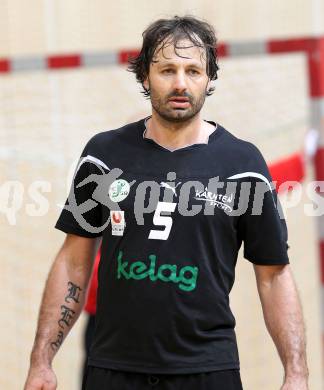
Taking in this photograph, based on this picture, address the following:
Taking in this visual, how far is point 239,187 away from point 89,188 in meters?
0.51

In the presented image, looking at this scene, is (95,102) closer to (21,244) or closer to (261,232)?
(21,244)

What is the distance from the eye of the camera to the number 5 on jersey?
9.82 ft

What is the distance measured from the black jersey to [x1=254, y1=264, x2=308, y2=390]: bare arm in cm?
7

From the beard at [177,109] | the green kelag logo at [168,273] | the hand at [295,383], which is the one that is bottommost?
the hand at [295,383]

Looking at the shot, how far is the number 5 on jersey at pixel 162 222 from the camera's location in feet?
9.82

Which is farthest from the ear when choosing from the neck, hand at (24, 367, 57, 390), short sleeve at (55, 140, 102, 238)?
Result: hand at (24, 367, 57, 390)

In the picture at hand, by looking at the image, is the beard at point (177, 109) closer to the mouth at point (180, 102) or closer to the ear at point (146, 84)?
the mouth at point (180, 102)

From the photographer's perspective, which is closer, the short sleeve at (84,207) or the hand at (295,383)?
the hand at (295,383)

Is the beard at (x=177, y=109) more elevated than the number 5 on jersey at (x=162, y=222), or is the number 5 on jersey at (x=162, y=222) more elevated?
the beard at (x=177, y=109)

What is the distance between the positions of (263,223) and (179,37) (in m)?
0.65

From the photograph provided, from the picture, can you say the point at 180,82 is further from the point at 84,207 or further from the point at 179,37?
the point at 84,207

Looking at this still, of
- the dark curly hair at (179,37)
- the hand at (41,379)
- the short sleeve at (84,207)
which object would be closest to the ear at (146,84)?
the dark curly hair at (179,37)

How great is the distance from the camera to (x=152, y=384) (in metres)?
2.97

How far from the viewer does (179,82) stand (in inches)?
119
